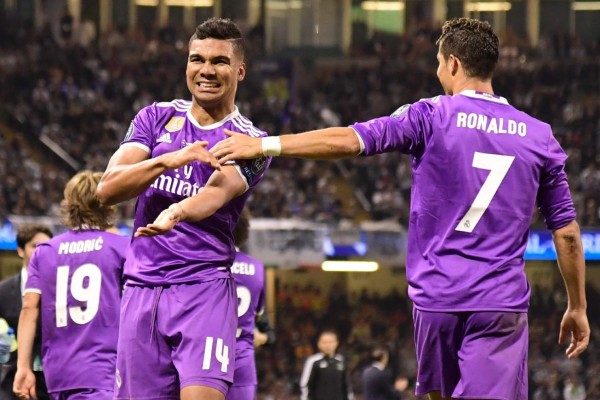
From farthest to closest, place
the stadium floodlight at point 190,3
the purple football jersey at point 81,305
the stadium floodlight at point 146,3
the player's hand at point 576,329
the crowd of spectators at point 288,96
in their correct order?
1. the stadium floodlight at point 146,3
2. the stadium floodlight at point 190,3
3. the crowd of spectators at point 288,96
4. the purple football jersey at point 81,305
5. the player's hand at point 576,329

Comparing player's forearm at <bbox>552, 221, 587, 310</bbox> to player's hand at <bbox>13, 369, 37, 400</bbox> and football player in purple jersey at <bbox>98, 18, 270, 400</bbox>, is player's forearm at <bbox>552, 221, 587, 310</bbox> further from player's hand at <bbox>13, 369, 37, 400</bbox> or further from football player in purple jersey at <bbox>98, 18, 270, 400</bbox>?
player's hand at <bbox>13, 369, 37, 400</bbox>

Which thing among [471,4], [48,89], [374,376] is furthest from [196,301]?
[471,4]

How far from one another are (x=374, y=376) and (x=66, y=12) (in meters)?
18.1

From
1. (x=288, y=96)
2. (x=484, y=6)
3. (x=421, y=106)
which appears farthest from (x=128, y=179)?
(x=484, y=6)

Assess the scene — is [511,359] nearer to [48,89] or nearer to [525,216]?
[525,216]

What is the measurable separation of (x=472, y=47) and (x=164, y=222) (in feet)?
5.00

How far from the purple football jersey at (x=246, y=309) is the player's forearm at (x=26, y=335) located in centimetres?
162

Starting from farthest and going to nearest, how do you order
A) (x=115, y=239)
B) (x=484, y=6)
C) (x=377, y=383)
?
(x=484, y=6) < (x=377, y=383) < (x=115, y=239)

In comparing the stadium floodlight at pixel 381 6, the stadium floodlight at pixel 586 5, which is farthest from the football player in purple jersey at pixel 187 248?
the stadium floodlight at pixel 381 6

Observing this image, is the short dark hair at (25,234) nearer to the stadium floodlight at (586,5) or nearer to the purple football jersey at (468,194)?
the purple football jersey at (468,194)

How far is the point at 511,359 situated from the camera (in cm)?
463

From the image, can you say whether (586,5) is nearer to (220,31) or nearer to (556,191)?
(556,191)

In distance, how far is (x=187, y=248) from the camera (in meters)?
4.69

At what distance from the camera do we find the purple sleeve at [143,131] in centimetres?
474
